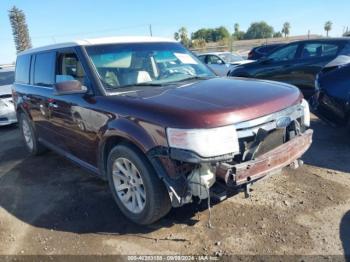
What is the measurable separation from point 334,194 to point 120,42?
3.02 meters

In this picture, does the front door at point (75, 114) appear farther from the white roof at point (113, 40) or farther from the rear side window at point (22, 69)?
the rear side window at point (22, 69)

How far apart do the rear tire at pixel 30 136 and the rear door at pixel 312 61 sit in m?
5.71

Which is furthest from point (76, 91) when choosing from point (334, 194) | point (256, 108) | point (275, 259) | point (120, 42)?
point (334, 194)

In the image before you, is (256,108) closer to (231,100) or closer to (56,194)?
(231,100)

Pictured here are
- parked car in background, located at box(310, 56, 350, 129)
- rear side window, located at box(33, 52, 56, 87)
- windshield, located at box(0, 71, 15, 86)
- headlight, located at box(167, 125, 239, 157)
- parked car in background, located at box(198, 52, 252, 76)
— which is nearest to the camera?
headlight, located at box(167, 125, 239, 157)

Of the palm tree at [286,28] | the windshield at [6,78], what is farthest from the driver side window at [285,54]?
the palm tree at [286,28]

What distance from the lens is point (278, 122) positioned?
341cm

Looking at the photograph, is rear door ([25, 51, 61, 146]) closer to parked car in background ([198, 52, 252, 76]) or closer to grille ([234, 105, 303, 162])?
grille ([234, 105, 303, 162])

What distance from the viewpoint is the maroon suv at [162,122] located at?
3.03 m

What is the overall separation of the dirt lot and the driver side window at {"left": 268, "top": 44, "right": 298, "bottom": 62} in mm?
4247

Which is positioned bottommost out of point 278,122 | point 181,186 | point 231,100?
point 181,186

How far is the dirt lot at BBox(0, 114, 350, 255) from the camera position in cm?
332

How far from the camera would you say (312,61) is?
323 inches

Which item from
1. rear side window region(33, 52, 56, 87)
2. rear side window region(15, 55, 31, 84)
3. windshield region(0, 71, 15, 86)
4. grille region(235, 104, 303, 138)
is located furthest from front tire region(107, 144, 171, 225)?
windshield region(0, 71, 15, 86)
